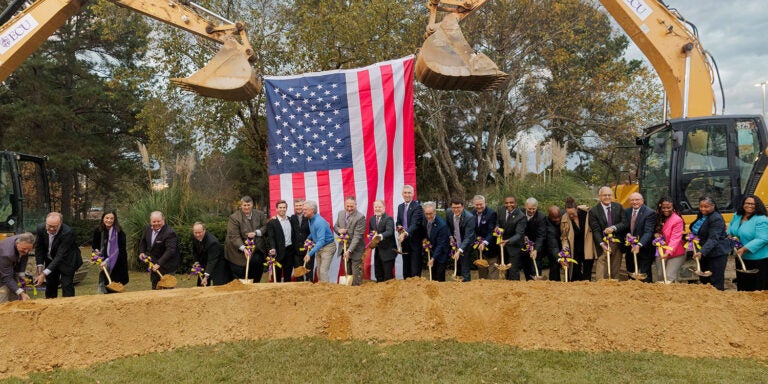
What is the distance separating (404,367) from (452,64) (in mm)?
3867

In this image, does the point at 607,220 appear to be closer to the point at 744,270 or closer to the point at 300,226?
the point at 744,270

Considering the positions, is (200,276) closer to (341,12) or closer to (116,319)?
(116,319)

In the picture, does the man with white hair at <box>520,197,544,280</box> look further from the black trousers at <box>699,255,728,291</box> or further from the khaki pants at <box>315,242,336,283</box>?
the khaki pants at <box>315,242,336,283</box>

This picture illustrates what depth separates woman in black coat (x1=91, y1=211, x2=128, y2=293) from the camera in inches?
272

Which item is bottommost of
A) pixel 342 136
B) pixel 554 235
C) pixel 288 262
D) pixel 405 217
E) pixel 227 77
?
pixel 288 262

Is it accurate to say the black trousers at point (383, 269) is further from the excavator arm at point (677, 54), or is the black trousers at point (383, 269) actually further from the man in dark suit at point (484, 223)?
the excavator arm at point (677, 54)

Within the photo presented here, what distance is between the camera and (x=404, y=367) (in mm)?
4199

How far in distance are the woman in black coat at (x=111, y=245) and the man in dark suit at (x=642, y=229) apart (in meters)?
6.90

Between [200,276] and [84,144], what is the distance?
16903mm

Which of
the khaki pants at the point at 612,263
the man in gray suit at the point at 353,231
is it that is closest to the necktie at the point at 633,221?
the khaki pants at the point at 612,263

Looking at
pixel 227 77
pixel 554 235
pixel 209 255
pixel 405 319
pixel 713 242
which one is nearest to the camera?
pixel 405 319

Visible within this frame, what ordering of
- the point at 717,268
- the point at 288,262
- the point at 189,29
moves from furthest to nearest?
the point at 288,262 → the point at 189,29 → the point at 717,268

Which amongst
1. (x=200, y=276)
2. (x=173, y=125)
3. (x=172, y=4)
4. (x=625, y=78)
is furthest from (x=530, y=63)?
(x=200, y=276)

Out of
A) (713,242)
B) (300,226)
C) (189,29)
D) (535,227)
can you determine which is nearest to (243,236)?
(300,226)
